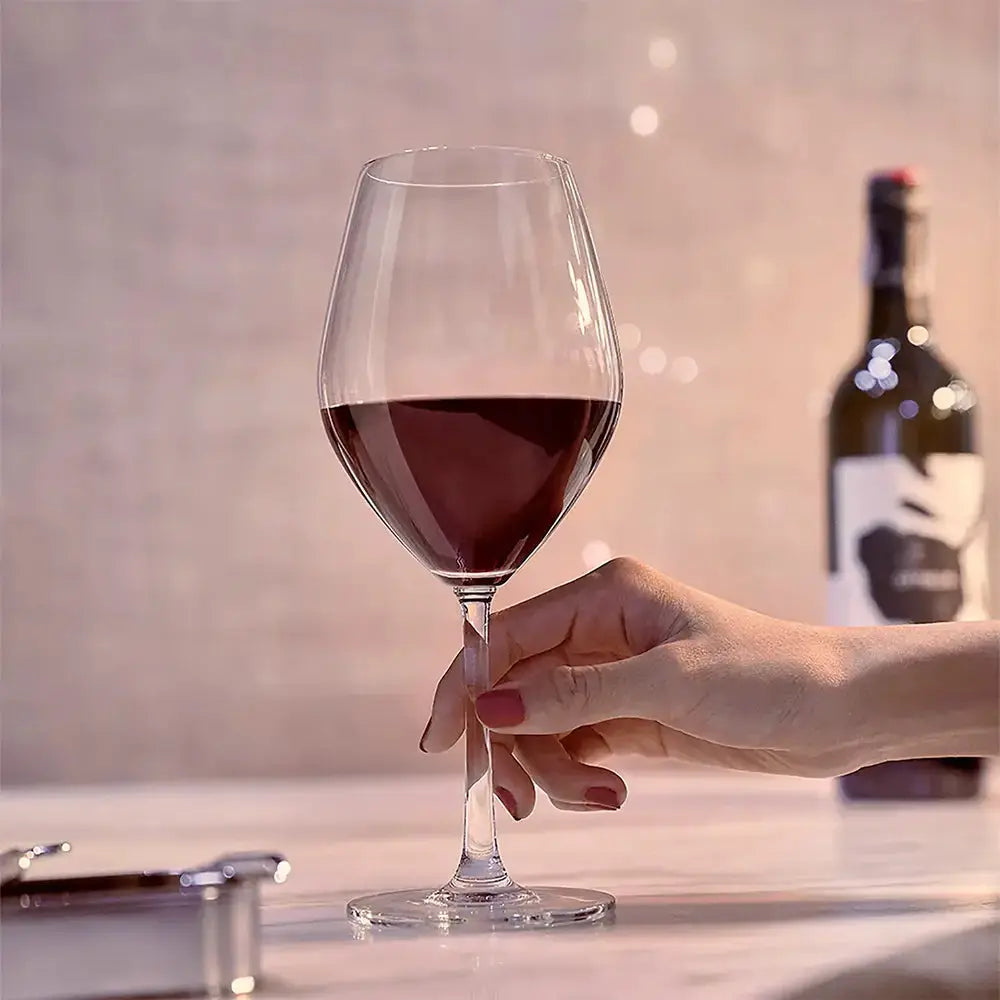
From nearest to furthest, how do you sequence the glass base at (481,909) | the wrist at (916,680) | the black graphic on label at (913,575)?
1. the glass base at (481,909)
2. the wrist at (916,680)
3. the black graphic on label at (913,575)

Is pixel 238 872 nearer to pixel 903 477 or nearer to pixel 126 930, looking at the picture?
pixel 126 930

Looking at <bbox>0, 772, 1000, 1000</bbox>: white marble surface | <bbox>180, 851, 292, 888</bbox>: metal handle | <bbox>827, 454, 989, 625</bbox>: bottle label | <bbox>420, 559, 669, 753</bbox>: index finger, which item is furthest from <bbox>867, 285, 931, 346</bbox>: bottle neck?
<bbox>180, 851, 292, 888</bbox>: metal handle

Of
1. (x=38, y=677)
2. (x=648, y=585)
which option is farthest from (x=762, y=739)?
(x=38, y=677)

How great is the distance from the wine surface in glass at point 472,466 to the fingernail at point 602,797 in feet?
0.53

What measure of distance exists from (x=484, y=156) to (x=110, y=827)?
643 millimetres

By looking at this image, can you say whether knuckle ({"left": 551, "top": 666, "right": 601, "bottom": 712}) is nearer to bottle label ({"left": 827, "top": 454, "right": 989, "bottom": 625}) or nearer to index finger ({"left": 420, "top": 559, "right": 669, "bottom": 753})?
index finger ({"left": 420, "top": 559, "right": 669, "bottom": 753})

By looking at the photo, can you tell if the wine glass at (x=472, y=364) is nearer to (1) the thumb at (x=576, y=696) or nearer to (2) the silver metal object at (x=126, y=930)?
(1) the thumb at (x=576, y=696)

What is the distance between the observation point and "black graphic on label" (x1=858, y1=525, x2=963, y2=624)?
1.18 metres

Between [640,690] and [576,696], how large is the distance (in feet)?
0.12

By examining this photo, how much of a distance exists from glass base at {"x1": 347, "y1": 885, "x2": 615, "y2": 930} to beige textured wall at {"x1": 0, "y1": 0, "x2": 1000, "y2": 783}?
68cm

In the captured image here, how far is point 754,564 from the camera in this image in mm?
1470

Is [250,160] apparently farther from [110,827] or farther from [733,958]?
[733,958]

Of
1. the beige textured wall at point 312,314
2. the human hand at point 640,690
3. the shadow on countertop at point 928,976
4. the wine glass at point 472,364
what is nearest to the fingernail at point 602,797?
the human hand at point 640,690

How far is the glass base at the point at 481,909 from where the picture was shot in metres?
0.68
